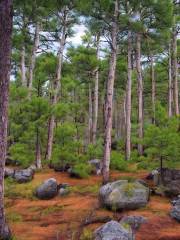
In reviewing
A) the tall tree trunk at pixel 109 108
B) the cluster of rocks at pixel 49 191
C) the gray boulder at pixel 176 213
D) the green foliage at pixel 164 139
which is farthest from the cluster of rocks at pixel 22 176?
the gray boulder at pixel 176 213

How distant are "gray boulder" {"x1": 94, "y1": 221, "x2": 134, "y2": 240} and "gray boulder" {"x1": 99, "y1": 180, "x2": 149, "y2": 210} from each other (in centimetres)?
350

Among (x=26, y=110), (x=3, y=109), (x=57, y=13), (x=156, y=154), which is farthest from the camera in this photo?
(x=57, y=13)

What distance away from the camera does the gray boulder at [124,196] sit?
1388cm

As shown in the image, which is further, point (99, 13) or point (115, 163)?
point (115, 163)

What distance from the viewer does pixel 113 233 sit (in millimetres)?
9844

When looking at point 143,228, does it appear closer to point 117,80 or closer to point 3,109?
point 3,109

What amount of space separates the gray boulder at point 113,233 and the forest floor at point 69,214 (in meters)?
0.83

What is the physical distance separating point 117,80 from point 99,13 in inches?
612

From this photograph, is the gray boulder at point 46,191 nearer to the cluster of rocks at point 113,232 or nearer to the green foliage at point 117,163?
the green foliage at point 117,163

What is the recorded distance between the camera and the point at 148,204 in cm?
1455

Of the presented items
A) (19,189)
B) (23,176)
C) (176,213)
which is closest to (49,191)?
(19,189)

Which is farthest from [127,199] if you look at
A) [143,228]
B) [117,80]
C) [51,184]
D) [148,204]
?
[117,80]

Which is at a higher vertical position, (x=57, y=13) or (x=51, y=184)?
(x=57, y=13)

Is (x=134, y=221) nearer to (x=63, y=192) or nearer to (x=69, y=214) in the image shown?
(x=69, y=214)
